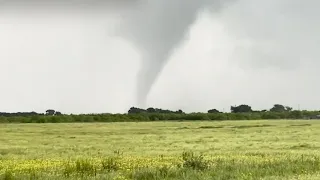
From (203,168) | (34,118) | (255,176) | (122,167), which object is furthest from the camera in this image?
(34,118)

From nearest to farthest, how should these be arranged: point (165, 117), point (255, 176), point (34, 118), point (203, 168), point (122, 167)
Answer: point (255, 176), point (203, 168), point (122, 167), point (34, 118), point (165, 117)

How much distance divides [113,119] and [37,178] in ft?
433

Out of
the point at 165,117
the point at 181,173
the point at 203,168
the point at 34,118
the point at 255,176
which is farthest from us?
the point at 165,117

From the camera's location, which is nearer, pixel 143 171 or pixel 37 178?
pixel 37 178

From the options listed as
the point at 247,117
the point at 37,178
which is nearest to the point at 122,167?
the point at 37,178

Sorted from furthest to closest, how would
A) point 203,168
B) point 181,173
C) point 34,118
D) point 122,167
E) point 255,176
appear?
point 34,118, point 122,167, point 203,168, point 181,173, point 255,176

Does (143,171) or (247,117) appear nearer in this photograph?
(143,171)

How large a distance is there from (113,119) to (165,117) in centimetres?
1493

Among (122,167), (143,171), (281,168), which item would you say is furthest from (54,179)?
(281,168)

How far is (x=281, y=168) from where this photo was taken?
2027 centimetres

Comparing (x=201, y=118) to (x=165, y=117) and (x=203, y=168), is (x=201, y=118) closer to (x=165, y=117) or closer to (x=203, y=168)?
(x=165, y=117)

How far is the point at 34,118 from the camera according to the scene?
144 meters

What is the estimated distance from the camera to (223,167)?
21250mm

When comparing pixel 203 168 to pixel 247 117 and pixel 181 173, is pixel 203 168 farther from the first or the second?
pixel 247 117
